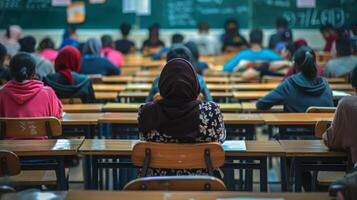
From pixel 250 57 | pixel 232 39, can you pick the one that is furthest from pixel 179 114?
pixel 232 39

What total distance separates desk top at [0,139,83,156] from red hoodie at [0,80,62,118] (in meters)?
0.51

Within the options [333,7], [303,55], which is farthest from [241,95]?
[333,7]

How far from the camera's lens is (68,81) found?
5566mm

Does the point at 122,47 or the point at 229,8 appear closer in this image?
the point at 122,47

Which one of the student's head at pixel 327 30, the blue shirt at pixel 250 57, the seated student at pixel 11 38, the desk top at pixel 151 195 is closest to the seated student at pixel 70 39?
the seated student at pixel 11 38

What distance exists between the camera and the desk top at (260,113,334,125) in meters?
4.20

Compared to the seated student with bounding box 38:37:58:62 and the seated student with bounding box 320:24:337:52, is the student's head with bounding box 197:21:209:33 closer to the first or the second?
the seated student with bounding box 320:24:337:52

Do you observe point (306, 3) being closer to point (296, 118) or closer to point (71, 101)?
point (71, 101)

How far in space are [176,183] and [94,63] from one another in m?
5.28

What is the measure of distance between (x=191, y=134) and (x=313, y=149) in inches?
28.2

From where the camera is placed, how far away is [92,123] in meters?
4.32

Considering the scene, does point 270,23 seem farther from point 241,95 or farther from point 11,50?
point 241,95

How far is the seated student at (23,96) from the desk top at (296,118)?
1.53m

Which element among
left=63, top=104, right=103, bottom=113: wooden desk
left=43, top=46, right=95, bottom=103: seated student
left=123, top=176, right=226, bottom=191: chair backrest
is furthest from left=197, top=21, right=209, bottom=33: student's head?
left=123, top=176, right=226, bottom=191: chair backrest
